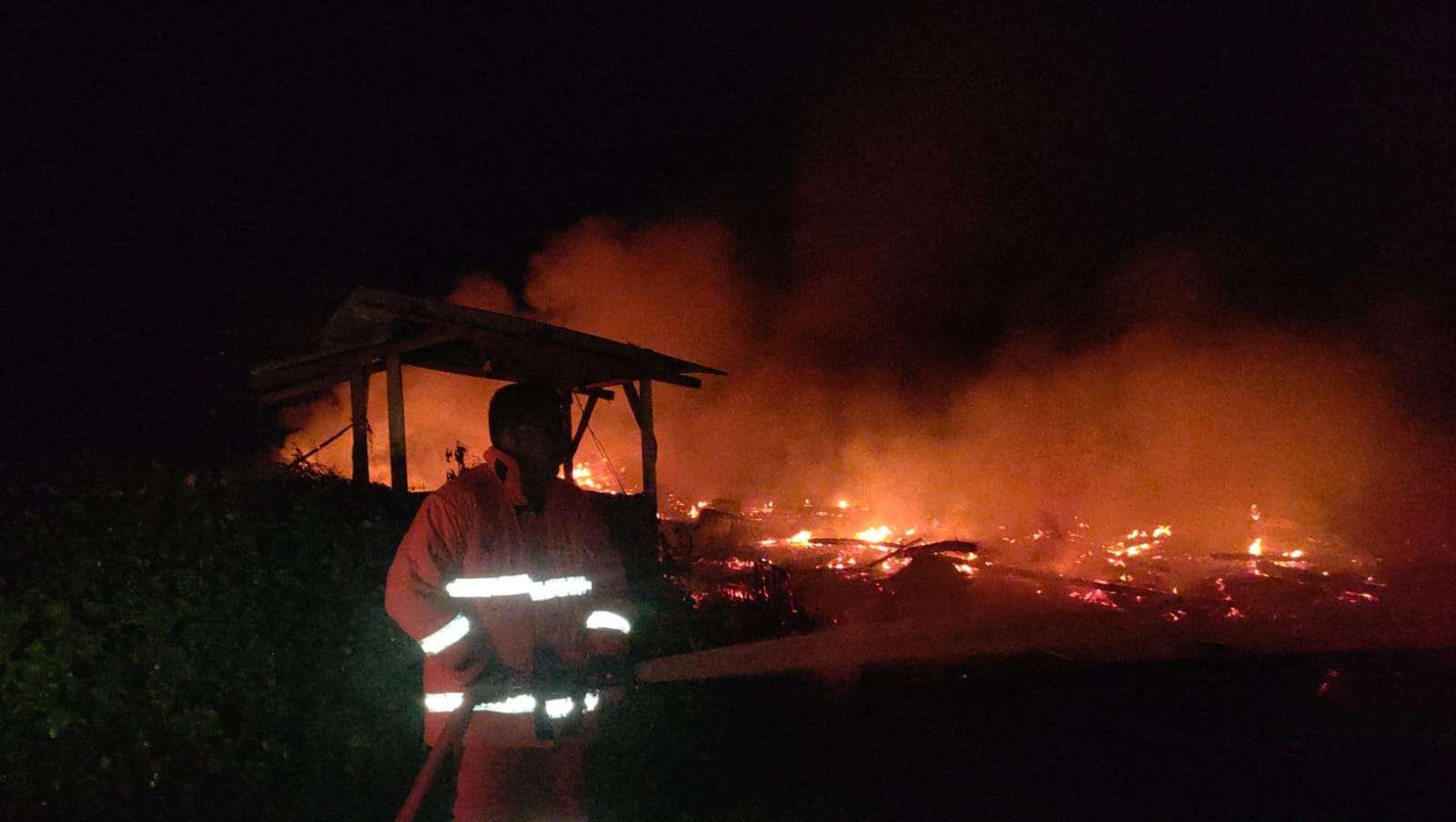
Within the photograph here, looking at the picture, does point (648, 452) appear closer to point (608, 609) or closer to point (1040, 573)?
point (1040, 573)

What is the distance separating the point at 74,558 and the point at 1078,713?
577cm

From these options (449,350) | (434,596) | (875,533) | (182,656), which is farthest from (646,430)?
(875,533)

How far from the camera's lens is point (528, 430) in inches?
112

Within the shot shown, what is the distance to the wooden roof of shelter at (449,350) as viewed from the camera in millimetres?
5961

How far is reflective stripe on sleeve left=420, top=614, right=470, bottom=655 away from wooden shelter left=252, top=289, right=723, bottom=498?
319 centimetres

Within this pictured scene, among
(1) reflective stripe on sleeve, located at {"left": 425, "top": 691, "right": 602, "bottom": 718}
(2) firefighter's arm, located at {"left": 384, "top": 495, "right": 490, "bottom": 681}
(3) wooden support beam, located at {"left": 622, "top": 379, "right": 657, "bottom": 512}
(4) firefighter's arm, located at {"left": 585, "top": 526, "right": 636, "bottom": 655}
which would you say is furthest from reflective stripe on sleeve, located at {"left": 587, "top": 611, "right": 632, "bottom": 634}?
(3) wooden support beam, located at {"left": 622, "top": 379, "right": 657, "bottom": 512}

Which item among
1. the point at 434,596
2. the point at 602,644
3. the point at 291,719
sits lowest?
the point at 291,719

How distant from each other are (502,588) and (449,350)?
484 centimetres

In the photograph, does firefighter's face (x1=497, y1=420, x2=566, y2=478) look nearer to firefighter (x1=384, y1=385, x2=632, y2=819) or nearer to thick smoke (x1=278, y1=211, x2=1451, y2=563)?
firefighter (x1=384, y1=385, x2=632, y2=819)

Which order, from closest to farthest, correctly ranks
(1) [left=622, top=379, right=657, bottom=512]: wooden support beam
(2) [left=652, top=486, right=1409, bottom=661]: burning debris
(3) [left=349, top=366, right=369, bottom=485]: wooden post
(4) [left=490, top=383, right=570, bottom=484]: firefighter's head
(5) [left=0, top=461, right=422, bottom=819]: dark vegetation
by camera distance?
1. (4) [left=490, top=383, right=570, bottom=484]: firefighter's head
2. (5) [left=0, top=461, right=422, bottom=819]: dark vegetation
3. (3) [left=349, top=366, right=369, bottom=485]: wooden post
4. (1) [left=622, top=379, right=657, bottom=512]: wooden support beam
5. (2) [left=652, top=486, right=1409, bottom=661]: burning debris

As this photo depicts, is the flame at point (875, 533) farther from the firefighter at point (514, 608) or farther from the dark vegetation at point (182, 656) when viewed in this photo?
the firefighter at point (514, 608)

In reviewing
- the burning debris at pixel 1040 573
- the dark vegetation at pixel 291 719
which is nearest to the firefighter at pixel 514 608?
the dark vegetation at pixel 291 719

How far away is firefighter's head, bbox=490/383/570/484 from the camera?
9.30 feet

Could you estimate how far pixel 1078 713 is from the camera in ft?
20.1
